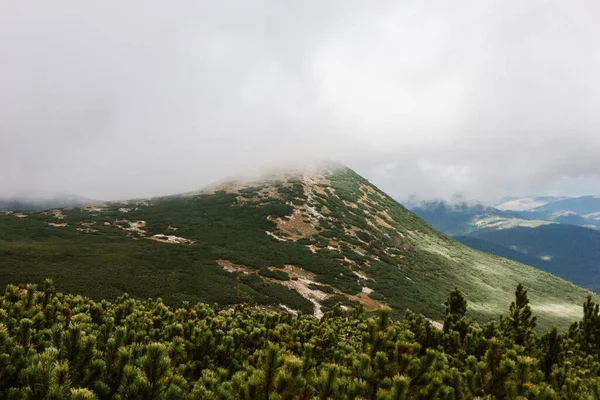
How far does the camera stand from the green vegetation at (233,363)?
409cm

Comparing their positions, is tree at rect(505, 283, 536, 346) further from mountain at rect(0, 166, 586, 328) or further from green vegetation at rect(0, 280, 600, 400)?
mountain at rect(0, 166, 586, 328)

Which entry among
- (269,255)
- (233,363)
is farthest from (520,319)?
(269,255)

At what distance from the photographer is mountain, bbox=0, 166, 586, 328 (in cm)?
3359

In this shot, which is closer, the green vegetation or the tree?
the green vegetation

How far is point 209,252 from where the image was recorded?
46.6 meters

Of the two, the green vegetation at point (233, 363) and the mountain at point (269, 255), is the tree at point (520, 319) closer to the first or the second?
the green vegetation at point (233, 363)

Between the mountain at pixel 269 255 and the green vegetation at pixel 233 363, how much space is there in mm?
22058

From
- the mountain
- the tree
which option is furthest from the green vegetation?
the mountain

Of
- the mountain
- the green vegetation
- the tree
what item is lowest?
the mountain

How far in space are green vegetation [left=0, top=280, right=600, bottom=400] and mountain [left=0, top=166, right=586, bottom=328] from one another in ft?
72.4

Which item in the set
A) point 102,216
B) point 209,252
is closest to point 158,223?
point 102,216

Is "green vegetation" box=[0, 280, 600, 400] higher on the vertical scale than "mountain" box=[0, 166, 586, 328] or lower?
higher

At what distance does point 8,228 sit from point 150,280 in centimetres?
2626

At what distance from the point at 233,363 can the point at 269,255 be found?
1681 inches
